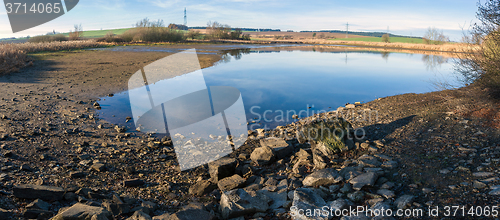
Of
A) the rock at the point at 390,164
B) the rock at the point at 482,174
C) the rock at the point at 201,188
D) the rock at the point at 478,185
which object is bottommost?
the rock at the point at 201,188

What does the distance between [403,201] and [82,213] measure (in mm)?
4094

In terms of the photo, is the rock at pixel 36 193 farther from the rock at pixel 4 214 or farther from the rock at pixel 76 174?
the rock at pixel 76 174

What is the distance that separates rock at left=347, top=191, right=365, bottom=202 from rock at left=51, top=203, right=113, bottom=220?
129 inches

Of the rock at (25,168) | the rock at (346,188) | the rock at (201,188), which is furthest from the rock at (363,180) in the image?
the rock at (25,168)

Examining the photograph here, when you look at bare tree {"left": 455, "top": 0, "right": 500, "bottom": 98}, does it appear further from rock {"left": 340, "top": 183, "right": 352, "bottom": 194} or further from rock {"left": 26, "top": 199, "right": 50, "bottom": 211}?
rock {"left": 26, "top": 199, "right": 50, "bottom": 211}

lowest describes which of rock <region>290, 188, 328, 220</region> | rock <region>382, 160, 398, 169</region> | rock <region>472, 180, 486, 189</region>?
rock <region>290, 188, 328, 220</region>

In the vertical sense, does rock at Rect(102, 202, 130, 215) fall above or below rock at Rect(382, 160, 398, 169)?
below

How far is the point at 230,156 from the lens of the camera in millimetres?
6137

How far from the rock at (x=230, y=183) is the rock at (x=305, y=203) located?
1159 millimetres

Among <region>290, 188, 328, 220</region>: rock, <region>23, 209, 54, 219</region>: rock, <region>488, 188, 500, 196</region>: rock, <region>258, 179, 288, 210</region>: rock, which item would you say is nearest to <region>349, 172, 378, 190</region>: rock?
<region>290, 188, 328, 220</region>: rock

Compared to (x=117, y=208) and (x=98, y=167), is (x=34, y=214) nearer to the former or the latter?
(x=117, y=208)

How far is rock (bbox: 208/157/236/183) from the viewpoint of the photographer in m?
4.87

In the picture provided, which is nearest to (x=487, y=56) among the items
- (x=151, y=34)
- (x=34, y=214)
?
(x=34, y=214)

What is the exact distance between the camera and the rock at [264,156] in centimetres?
551
